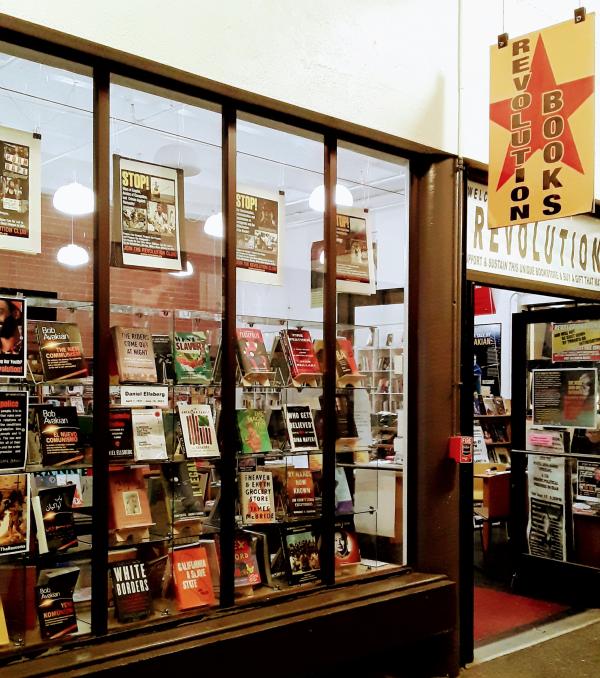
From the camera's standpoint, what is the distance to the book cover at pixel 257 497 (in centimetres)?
417

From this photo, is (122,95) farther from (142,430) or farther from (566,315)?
(566,315)

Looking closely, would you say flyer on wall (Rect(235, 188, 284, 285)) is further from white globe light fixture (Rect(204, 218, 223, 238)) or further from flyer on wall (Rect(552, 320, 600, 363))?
flyer on wall (Rect(552, 320, 600, 363))

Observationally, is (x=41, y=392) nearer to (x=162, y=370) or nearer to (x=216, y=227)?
(x=162, y=370)

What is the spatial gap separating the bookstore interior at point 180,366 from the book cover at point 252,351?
12mm

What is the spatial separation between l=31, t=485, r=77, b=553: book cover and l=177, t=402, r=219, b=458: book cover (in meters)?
0.62

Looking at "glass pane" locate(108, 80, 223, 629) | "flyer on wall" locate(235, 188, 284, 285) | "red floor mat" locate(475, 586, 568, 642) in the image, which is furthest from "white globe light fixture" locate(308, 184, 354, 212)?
"red floor mat" locate(475, 586, 568, 642)

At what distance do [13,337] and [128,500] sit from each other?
0.91 meters

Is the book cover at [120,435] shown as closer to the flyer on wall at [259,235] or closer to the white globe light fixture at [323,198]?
the flyer on wall at [259,235]

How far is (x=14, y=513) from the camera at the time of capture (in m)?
3.34

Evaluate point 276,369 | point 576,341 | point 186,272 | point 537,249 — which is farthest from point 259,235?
point 576,341

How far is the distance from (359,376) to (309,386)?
394mm

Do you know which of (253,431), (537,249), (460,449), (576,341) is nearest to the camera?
(253,431)

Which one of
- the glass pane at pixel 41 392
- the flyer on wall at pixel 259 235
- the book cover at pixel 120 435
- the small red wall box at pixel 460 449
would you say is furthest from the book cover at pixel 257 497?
the small red wall box at pixel 460 449

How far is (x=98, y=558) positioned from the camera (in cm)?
346
